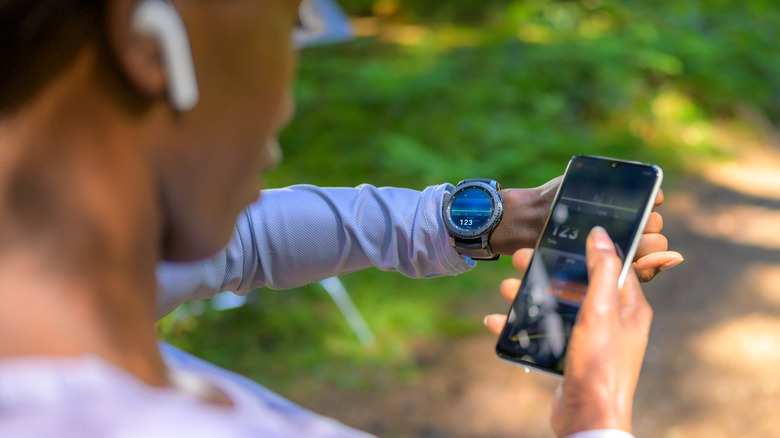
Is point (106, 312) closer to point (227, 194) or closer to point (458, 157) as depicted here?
point (227, 194)

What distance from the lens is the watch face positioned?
4.24 feet

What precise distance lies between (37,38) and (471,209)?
88cm

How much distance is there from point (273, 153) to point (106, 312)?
0.26 m

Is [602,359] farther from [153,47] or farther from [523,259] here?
[153,47]

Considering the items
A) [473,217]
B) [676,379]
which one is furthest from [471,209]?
[676,379]

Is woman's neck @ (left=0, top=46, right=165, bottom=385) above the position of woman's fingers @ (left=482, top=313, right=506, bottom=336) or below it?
above

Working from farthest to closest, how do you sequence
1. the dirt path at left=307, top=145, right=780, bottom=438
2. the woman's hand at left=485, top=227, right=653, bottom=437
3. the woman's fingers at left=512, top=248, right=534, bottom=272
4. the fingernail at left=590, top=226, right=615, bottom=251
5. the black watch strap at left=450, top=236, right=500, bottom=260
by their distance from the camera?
1. the dirt path at left=307, top=145, right=780, bottom=438
2. the black watch strap at left=450, top=236, right=500, bottom=260
3. the woman's fingers at left=512, top=248, right=534, bottom=272
4. the fingernail at left=590, top=226, right=615, bottom=251
5. the woman's hand at left=485, top=227, right=653, bottom=437

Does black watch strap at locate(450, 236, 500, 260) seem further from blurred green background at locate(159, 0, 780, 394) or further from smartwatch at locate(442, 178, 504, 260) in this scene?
blurred green background at locate(159, 0, 780, 394)

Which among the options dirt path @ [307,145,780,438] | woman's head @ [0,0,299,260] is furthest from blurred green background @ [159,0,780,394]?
woman's head @ [0,0,299,260]

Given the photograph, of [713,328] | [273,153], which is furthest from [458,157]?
[273,153]

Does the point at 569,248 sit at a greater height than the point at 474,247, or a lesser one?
greater

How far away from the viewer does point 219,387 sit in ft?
2.36

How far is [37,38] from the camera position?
22.1 inches

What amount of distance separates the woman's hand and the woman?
0.30 metres
